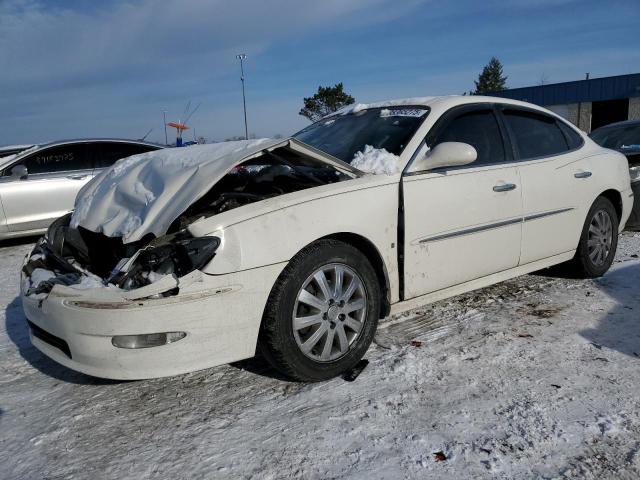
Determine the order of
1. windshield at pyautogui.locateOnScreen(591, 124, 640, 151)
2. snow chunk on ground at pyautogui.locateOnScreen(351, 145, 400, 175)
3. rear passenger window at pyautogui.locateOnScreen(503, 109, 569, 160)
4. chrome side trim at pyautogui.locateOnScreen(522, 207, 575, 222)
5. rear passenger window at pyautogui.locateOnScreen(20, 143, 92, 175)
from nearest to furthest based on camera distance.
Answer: snow chunk on ground at pyautogui.locateOnScreen(351, 145, 400, 175), chrome side trim at pyautogui.locateOnScreen(522, 207, 575, 222), rear passenger window at pyautogui.locateOnScreen(503, 109, 569, 160), windshield at pyautogui.locateOnScreen(591, 124, 640, 151), rear passenger window at pyautogui.locateOnScreen(20, 143, 92, 175)

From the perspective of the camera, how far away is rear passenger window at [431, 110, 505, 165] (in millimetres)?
3699

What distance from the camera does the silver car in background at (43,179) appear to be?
726cm

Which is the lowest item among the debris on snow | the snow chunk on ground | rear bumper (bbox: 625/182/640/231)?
the debris on snow

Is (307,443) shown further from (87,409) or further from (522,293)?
(522,293)

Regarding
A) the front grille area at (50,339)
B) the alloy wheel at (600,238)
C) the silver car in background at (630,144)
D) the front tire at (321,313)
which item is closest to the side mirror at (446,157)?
the front tire at (321,313)

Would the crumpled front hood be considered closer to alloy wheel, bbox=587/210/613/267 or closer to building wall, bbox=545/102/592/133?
alloy wheel, bbox=587/210/613/267

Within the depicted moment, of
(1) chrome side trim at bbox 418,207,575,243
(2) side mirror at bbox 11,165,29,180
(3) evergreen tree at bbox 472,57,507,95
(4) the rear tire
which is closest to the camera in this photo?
(1) chrome side trim at bbox 418,207,575,243

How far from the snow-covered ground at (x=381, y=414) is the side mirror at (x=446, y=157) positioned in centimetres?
108

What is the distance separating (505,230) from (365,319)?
133 cm

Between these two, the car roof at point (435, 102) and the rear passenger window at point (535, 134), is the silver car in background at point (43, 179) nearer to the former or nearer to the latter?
the car roof at point (435, 102)

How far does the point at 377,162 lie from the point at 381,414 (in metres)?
1.47

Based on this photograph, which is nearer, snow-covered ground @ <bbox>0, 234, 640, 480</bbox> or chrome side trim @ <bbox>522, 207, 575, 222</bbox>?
snow-covered ground @ <bbox>0, 234, 640, 480</bbox>

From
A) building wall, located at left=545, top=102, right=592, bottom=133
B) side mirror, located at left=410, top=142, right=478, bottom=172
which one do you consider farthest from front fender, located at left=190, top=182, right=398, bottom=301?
building wall, located at left=545, top=102, right=592, bottom=133

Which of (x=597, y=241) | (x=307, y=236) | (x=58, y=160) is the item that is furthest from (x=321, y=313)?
(x=58, y=160)
